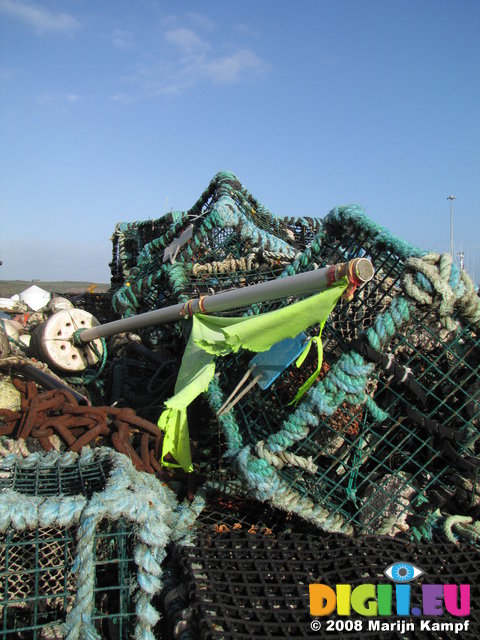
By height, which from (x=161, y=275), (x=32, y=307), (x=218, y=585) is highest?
(x=32, y=307)

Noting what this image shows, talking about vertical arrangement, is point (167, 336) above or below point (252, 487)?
above

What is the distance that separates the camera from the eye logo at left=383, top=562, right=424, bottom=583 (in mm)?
Result: 1727

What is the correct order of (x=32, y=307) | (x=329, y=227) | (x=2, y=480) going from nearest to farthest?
(x=2, y=480), (x=329, y=227), (x=32, y=307)

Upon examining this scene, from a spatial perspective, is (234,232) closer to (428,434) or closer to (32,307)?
(428,434)

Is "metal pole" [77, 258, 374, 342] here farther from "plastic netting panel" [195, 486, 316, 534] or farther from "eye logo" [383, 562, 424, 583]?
"eye logo" [383, 562, 424, 583]

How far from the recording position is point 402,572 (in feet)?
5.74

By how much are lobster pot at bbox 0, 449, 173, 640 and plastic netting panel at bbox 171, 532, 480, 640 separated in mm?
199

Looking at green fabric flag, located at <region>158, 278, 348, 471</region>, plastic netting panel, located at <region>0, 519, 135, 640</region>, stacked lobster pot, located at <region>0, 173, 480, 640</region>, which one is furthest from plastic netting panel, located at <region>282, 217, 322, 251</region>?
plastic netting panel, located at <region>0, 519, 135, 640</region>

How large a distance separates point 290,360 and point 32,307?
399 cm

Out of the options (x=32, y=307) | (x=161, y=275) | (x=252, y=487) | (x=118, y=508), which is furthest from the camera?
(x=32, y=307)

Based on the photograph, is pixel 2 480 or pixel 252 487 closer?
pixel 2 480

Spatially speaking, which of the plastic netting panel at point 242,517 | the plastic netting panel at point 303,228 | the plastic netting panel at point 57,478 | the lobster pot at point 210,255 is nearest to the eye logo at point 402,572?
the plastic netting panel at point 242,517

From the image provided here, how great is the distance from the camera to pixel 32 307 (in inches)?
215

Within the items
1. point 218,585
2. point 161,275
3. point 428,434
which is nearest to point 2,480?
point 218,585
